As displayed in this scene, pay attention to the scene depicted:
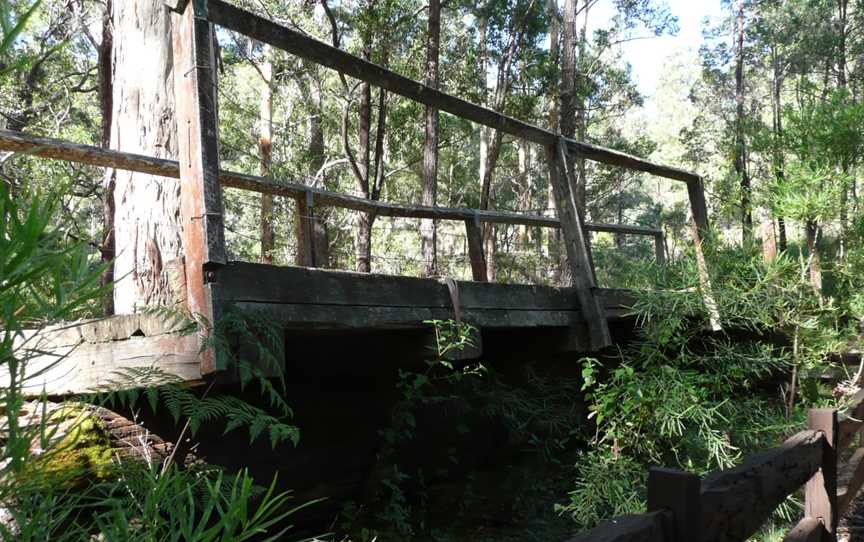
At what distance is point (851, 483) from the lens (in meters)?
4.43

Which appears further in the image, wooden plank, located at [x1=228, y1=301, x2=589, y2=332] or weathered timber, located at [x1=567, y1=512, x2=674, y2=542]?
wooden plank, located at [x1=228, y1=301, x2=589, y2=332]

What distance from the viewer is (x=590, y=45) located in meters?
25.0

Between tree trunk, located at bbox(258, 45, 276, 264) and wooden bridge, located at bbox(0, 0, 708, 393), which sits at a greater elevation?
tree trunk, located at bbox(258, 45, 276, 264)

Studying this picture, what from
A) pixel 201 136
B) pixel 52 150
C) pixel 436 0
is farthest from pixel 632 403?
pixel 436 0

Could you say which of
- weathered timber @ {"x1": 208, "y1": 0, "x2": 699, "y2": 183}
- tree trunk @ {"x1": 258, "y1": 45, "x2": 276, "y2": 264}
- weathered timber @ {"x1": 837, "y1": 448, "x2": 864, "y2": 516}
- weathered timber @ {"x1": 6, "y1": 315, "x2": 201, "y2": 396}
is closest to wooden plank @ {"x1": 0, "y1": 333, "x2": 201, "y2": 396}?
weathered timber @ {"x1": 6, "y1": 315, "x2": 201, "y2": 396}

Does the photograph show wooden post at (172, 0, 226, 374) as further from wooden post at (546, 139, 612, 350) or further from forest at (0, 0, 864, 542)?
wooden post at (546, 139, 612, 350)

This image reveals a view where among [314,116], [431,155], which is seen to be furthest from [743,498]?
[314,116]

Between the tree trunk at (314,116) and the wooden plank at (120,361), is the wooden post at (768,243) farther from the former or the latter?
the tree trunk at (314,116)

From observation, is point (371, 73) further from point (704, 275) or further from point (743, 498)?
→ point (704, 275)

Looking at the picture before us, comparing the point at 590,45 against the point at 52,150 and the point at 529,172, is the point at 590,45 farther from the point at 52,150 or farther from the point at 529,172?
the point at 52,150

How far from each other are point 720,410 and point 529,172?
23746 millimetres

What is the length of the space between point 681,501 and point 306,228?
9.81ft

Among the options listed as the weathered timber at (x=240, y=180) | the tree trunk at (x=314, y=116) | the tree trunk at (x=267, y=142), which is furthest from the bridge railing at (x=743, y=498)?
the tree trunk at (x=314, y=116)

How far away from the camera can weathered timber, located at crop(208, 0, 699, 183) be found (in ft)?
9.38
